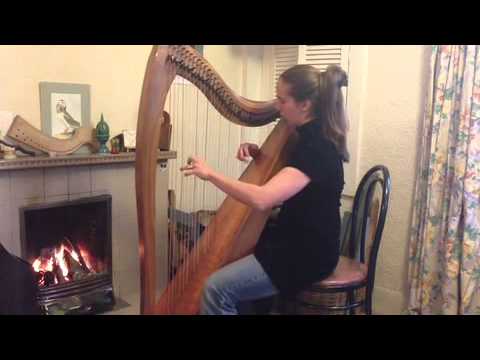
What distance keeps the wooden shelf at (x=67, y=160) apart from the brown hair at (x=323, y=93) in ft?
3.35

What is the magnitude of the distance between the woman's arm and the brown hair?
201mm

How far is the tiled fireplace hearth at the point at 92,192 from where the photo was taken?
6.44ft

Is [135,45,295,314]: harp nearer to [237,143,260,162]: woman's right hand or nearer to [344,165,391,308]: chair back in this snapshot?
[237,143,260,162]: woman's right hand

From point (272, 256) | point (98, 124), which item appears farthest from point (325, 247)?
point (98, 124)

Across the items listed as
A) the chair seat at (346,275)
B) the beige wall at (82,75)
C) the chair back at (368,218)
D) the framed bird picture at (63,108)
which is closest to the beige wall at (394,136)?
the chair back at (368,218)

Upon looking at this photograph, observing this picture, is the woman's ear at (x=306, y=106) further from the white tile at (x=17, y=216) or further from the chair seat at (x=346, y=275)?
the white tile at (x=17, y=216)

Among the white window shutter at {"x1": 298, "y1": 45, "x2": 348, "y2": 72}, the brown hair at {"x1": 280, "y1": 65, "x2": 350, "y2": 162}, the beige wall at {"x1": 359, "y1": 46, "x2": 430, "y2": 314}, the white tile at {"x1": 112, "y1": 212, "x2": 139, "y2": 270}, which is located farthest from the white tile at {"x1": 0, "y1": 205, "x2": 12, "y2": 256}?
the beige wall at {"x1": 359, "y1": 46, "x2": 430, "y2": 314}

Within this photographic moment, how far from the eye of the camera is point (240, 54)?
9.44ft

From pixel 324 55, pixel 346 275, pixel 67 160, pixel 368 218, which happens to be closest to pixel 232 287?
pixel 346 275

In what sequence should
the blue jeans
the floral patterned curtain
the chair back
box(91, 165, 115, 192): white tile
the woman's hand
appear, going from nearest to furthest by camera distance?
the woman's hand < the blue jeans < the chair back < the floral patterned curtain < box(91, 165, 115, 192): white tile

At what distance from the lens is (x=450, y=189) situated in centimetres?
197

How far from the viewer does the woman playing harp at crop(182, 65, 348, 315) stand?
1.44 metres
